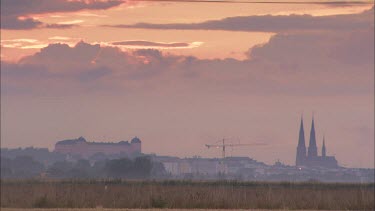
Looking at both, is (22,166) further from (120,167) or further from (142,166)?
(142,166)

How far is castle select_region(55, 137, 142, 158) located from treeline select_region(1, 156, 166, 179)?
61.5 inches

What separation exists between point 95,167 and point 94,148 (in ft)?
38.5

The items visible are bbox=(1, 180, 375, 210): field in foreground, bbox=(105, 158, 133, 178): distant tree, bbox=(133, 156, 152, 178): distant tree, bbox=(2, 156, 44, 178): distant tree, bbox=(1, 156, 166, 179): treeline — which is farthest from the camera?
bbox=(133, 156, 152, 178): distant tree

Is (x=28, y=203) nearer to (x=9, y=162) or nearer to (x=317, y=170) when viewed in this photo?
(x=9, y=162)

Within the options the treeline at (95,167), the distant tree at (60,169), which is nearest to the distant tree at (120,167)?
the treeline at (95,167)

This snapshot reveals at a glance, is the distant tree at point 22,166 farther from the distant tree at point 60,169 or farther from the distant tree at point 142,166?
the distant tree at point 142,166

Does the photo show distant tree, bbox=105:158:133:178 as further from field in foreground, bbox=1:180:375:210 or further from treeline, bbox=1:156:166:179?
field in foreground, bbox=1:180:375:210

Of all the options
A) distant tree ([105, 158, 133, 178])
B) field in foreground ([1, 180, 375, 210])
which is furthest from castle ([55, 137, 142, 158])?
field in foreground ([1, 180, 375, 210])

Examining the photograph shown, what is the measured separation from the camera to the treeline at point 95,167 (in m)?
103

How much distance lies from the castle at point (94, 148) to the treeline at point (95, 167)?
5.13 feet

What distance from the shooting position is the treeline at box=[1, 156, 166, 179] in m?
103

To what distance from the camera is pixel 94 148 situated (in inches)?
3922

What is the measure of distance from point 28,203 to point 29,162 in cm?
6962

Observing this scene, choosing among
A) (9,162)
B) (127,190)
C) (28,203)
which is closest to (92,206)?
(28,203)
